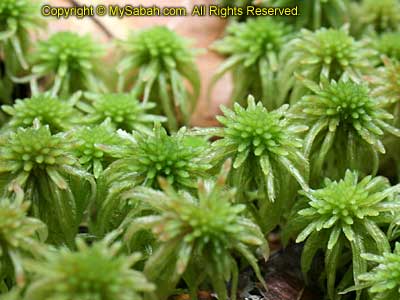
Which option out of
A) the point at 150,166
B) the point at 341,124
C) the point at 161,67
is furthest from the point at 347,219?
the point at 161,67

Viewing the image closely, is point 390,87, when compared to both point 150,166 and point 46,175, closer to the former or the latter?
point 150,166

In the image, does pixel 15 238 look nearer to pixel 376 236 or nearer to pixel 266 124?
pixel 266 124

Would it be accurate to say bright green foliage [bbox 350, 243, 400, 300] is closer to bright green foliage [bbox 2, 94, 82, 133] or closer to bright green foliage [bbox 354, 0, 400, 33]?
bright green foliage [bbox 2, 94, 82, 133]

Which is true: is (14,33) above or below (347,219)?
above

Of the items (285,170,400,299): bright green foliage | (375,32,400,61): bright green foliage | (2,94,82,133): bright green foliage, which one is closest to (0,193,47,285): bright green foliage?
(2,94,82,133): bright green foliage

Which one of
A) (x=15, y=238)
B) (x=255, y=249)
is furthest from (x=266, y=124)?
(x=15, y=238)

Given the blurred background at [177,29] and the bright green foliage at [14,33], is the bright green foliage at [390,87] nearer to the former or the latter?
the blurred background at [177,29]

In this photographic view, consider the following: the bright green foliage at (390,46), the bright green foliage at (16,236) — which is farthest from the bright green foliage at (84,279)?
the bright green foliage at (390,46)
